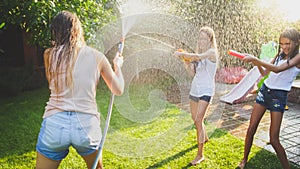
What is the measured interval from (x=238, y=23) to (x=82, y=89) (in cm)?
797

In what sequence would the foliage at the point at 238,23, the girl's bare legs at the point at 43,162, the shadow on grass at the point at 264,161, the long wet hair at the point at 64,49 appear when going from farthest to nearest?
1. the foliage at the point at 238,23
2. the shadow on grass at the point at 264,161
3. the girl's bare legs at the point at 43,162
4. the long wet hair at the point at 64,49

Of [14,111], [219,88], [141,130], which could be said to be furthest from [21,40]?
[219,88]

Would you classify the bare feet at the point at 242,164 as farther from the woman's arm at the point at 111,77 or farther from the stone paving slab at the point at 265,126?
the woman's arm at the point at 111,77

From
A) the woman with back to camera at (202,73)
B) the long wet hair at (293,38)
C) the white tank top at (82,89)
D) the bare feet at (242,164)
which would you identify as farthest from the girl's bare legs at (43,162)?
the long wet hair at (293,38)

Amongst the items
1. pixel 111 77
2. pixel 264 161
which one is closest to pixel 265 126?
pixel 264 161

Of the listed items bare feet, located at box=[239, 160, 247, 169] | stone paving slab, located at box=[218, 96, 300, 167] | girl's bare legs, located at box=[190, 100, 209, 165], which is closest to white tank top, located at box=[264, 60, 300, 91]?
girl's bare legs, located at box=[190, 100, 209, 165]

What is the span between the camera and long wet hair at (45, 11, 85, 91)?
1602mm

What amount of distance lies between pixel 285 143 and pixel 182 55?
2211 millimetres

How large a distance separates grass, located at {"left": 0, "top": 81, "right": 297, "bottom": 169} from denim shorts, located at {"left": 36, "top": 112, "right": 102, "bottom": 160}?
0.56 meters

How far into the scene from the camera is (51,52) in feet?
5.42

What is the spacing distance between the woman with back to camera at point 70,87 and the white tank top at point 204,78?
53.0 inches

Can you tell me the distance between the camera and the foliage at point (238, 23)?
Answer: 8.22 meters

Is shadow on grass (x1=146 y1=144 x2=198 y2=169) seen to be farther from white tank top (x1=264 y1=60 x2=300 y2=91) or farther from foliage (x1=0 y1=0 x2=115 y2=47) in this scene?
foliage (x1=0 y1=0 x2=115 y2=47)

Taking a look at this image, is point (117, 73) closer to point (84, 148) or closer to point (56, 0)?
point (84, 148)
